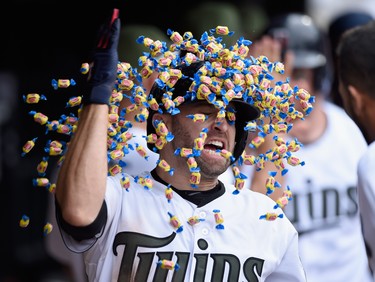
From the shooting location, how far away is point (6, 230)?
10.4 metres

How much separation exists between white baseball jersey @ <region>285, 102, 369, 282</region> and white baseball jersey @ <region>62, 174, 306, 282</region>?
1936mm

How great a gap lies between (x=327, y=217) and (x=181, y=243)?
7.55 ft

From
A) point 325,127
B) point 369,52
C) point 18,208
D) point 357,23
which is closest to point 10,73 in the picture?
point 18,208

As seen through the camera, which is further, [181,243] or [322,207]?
[322,207]

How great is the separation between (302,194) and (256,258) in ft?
6.98

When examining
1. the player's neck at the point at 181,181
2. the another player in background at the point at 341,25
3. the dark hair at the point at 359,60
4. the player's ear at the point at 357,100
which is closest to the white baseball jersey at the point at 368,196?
the player's ear at the point at 357,100

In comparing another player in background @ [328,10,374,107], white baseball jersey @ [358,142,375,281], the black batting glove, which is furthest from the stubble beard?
another player in background @ [328,10,374,107]

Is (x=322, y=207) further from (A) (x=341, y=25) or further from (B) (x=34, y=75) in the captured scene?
(B) (x=34, y=75)

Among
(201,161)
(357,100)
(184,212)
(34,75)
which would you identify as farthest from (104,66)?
(34,75)

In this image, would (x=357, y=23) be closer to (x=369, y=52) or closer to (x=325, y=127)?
(x=325, y=127)

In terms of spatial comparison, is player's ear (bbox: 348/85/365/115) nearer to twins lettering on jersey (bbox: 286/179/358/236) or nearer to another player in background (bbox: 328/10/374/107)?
twins lettering on jersey (bbox: 286/179/358/236)

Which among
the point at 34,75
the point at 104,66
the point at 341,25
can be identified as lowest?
the point at 34,75

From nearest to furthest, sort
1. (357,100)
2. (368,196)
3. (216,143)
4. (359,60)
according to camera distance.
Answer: (216,143) → (368,196) → (357,100) → (359,60)

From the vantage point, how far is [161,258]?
13.0 ft
